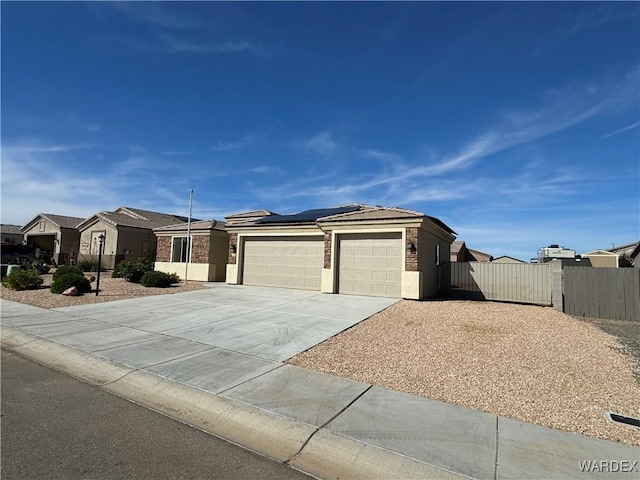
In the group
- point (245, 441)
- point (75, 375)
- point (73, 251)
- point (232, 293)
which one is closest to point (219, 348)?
point (75, 375)

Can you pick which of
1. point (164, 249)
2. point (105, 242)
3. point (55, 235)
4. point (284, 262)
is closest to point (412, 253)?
point (284, 262)

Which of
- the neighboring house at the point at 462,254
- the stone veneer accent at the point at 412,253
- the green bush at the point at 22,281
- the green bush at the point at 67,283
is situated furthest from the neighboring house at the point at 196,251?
the neighboring house at the point at 462,254

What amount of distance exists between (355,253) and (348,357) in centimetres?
959

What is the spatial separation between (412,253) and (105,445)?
12441mm

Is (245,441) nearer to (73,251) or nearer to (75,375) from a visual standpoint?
(75,375)

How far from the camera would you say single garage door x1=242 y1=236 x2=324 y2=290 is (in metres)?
17.3

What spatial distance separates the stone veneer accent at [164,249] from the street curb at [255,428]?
17.8m

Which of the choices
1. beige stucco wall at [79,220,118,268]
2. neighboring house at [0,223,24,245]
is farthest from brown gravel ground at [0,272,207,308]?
neighboring house at [0,223,24,245]

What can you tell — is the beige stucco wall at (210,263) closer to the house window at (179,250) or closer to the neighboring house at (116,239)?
the house window at (179,250)

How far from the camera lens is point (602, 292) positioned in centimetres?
1156

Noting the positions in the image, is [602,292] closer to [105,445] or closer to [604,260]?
[105,445]

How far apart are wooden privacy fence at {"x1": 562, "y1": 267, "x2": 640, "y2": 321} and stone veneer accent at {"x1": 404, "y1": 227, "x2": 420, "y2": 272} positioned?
5.04 meters

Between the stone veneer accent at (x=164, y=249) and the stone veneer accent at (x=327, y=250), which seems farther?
the stone veneer accent at (x=164, y=249)

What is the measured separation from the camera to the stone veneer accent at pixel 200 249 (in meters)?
21.6
